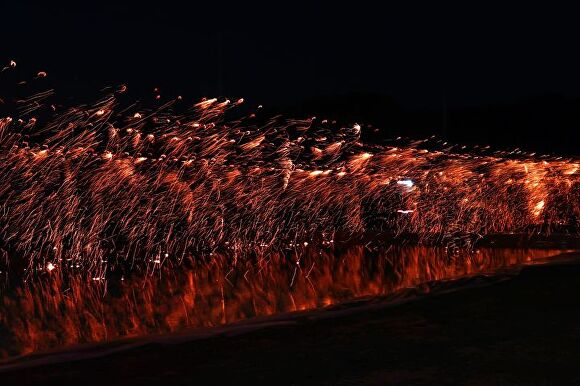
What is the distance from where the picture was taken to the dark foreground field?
7203 millimetres

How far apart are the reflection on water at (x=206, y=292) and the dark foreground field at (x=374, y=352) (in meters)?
1.76

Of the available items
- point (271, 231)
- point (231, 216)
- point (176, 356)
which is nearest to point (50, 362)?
point (176, 356)

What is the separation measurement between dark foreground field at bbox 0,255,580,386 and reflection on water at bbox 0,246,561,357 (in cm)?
176

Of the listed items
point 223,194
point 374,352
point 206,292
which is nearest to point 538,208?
point 223,194

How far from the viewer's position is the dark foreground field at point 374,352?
7203mm

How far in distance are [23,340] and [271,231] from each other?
17782 millimetres

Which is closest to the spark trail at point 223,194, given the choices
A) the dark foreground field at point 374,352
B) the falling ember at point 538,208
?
the falling ember at point 538,208

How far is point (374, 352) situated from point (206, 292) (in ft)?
23.2

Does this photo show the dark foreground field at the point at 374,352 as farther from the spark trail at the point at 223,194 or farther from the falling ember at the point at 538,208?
the falling ember at the point at 538,208

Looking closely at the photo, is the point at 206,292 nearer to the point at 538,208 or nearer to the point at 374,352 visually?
the point at 374,352

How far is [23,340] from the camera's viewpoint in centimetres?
1075

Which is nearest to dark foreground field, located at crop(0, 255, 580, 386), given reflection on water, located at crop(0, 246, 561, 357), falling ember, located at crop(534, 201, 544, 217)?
reflection on water, located at crop(0, 246, 561, 357)

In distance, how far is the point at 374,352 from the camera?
818cm

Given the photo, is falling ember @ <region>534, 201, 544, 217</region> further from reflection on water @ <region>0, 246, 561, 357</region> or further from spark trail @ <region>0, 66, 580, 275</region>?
reflection on water @ <region>0, 246, 561, 357</region>
